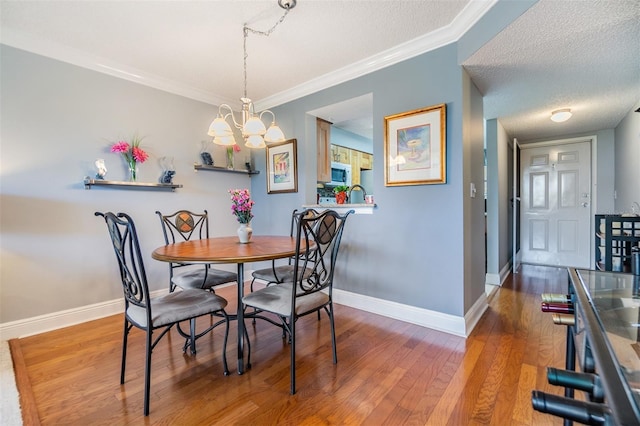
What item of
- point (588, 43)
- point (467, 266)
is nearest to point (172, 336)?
point (467, 266)

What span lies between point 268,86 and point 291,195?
133cm

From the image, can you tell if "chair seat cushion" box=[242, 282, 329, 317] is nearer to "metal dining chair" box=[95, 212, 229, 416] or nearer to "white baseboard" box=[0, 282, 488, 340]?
"metal dining chair" box=[95, 212, 229, 416]

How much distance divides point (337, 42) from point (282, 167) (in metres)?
1.64

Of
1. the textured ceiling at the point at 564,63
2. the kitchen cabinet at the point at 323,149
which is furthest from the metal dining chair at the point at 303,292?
the kitchen cabinet at the point at 323,149

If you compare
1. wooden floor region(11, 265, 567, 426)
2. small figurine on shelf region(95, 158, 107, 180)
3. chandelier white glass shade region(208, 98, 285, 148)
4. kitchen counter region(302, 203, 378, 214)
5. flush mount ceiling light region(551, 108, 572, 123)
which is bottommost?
wooden floor region(11, 265, 567, 426)

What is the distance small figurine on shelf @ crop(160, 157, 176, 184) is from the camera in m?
3.10

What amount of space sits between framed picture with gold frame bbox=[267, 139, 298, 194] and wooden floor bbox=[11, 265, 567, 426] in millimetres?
1754

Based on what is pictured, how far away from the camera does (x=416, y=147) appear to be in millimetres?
2428

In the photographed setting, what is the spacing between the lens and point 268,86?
10.8 feet

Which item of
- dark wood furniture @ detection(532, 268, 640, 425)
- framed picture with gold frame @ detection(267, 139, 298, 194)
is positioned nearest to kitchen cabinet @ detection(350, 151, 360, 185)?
framed picture with gold frame @ detection(267, 139, 298, 194)

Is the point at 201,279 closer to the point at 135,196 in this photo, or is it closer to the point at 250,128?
the point at 250,128

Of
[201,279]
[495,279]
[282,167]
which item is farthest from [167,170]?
[495,279]

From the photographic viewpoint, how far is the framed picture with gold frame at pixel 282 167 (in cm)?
346

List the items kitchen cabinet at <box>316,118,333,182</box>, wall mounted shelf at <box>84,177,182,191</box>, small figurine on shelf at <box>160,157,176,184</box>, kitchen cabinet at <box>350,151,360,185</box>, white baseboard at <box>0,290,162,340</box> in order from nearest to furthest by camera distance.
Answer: white baseboard at <box>0,290,162,340</box> < wall mounted shelf at <box>84,177,182,191</box> < small figurine on shelf at <box>160,157,176,184</box> < kitchen cabinet at <box>316,118,333,182</box> < kitchen cabinet at <box>350,151,360,185</box>
